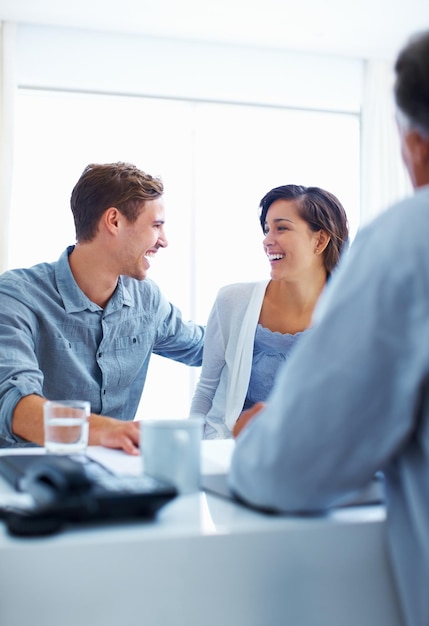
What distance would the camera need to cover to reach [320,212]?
239 centimetres

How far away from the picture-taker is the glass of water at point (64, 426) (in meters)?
1.22

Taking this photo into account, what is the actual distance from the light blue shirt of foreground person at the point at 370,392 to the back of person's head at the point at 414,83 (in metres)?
0.10

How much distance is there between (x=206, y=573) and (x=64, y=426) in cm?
52

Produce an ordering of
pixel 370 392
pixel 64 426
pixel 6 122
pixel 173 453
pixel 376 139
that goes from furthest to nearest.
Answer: pixel 376 139, pixel 6 122, pixel 64 426, pixel 173 453, pixel 370 392

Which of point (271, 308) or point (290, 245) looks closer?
point (271, 308)

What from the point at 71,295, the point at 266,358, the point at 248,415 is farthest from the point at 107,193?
the point at 248,415

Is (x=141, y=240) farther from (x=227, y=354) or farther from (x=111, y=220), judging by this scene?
(x=227, y=354)

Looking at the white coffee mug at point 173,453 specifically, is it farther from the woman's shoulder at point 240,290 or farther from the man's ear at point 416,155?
the woman's shoulder at point 240,290

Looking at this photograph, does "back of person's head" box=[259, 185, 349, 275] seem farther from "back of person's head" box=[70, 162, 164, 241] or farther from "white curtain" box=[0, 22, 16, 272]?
"white curtain" box=[0, 22, 16, 272]

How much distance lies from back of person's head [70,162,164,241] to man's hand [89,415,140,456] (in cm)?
107

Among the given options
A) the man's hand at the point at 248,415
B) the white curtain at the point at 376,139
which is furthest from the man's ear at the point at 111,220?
the white curtain at the point at 376,139

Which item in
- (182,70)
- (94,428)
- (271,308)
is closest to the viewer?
(94,428)

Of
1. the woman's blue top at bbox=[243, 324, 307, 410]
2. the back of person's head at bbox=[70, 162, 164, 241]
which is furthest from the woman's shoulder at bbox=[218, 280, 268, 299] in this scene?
the back of person's head at bbox=[70, 162, 164, 241]

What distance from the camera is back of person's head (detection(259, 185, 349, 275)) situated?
239cm
